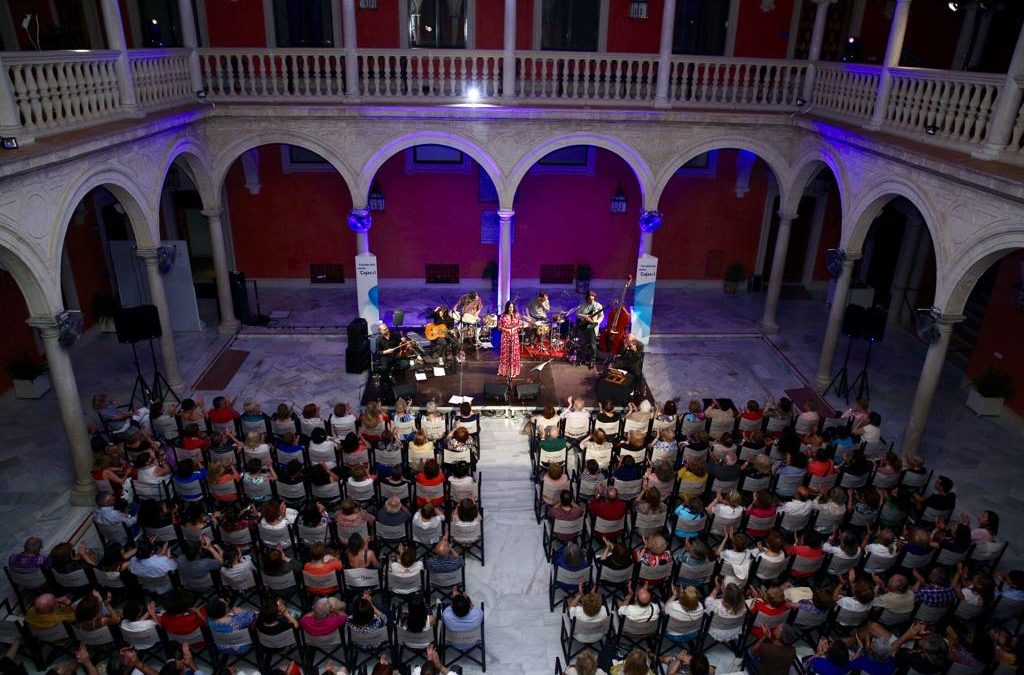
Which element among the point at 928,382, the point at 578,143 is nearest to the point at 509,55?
the point at 578,143

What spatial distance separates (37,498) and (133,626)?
455 cm

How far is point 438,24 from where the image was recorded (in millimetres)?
15828

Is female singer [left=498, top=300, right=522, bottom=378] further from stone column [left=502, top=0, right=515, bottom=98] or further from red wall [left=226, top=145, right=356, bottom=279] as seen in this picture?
red wall [left=226, top=145, right=356, bottom=279]

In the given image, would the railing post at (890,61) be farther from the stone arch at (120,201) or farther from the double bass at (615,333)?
the stone arch at (120,201)

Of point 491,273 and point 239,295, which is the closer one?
point 239,295

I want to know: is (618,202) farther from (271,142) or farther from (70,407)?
(70,407)

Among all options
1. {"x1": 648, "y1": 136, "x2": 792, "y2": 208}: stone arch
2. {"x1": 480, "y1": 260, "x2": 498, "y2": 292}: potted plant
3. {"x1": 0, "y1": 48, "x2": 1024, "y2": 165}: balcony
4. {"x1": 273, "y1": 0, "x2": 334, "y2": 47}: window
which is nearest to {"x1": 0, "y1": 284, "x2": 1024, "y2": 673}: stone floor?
{"x1": 480, "y1": 260, "x2": 498, "y2": 292}: potted plant

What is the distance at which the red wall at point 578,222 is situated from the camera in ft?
58.5

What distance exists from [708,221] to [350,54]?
955 centimetres

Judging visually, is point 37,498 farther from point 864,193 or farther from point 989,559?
point 864,193

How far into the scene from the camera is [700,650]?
821cm

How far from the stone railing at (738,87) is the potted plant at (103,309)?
40.8ft

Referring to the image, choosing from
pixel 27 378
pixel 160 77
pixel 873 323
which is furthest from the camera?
pixel 27 378

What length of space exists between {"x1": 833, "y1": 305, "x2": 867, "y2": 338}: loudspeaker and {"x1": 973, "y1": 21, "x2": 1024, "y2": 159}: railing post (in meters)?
3.82
